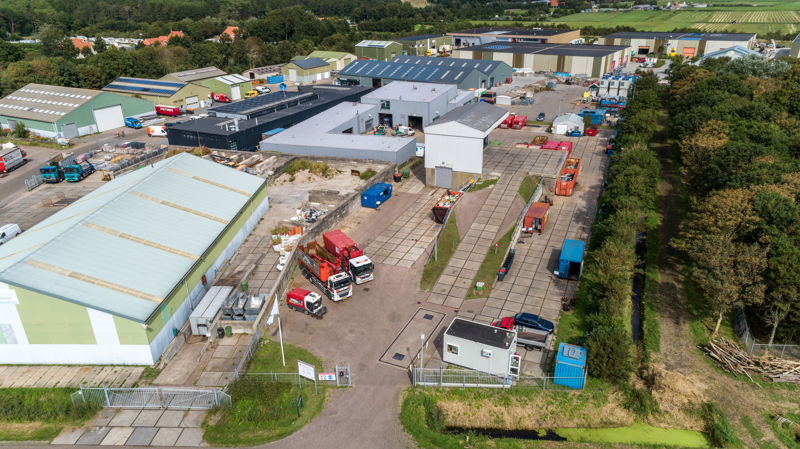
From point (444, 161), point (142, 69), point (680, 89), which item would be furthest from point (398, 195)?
point (142, 69)

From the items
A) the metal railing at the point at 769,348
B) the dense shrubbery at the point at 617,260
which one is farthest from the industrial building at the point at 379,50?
the metal railing at the point at 769,348

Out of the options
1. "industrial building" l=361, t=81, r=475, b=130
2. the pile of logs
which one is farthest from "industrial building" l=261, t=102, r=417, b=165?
the pile of logs

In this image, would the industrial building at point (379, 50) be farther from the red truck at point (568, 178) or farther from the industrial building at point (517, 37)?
the red truck at point (568, 178)

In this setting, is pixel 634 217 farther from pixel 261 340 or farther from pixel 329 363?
pixel 261 340

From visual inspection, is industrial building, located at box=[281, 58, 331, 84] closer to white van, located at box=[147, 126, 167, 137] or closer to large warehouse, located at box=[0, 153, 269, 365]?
white van, located at box=[147, 126, 167, 137]

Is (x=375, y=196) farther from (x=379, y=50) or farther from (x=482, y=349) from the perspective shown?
(x=379, y=50)

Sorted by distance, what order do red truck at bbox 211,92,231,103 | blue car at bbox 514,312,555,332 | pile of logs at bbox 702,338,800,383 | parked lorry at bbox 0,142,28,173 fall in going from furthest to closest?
red truck at bbox 211,92,231,103 < parked lorry at bbox 0,142,28,173 < blue car at bbox 514,312,555,332 < pile of logs at bbox 702,338,800,383
